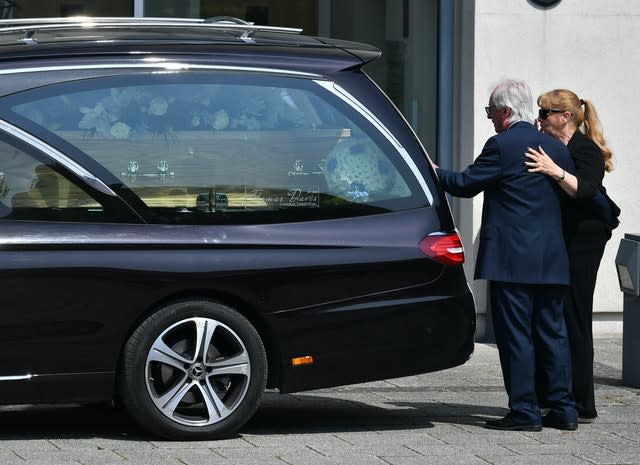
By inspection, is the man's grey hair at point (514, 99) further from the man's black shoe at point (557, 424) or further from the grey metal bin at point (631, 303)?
the grey metal bin at point (631, 303)

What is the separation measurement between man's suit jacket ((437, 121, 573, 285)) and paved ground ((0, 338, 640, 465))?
837 millimetres

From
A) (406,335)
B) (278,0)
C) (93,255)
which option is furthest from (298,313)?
(278,0)

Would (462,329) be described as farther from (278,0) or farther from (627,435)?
(278,0)

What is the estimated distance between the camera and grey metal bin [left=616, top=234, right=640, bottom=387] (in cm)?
866

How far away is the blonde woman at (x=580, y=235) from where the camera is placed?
295 inches

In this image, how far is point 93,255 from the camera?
21.3 ft

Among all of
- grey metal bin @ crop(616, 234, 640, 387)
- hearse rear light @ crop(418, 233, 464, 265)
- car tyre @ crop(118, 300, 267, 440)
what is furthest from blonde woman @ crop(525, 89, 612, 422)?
car tyre @ crop(118, 300, 267, 440)

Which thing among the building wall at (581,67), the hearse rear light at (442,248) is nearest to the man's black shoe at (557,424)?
the hearse rear light at (442,248)

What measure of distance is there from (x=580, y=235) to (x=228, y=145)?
2.04 m

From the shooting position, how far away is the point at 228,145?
6730 millimetres

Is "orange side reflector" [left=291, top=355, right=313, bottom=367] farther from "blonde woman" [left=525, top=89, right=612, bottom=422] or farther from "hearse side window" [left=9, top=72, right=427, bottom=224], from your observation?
"blonde woman" [left=525, top=89, right=612, bottom=422]

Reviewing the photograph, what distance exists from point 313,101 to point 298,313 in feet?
3.43

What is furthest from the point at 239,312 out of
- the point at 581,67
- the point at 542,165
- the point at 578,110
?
the point at 581,67

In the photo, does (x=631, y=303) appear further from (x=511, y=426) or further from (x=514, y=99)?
(x=514, y=99)
